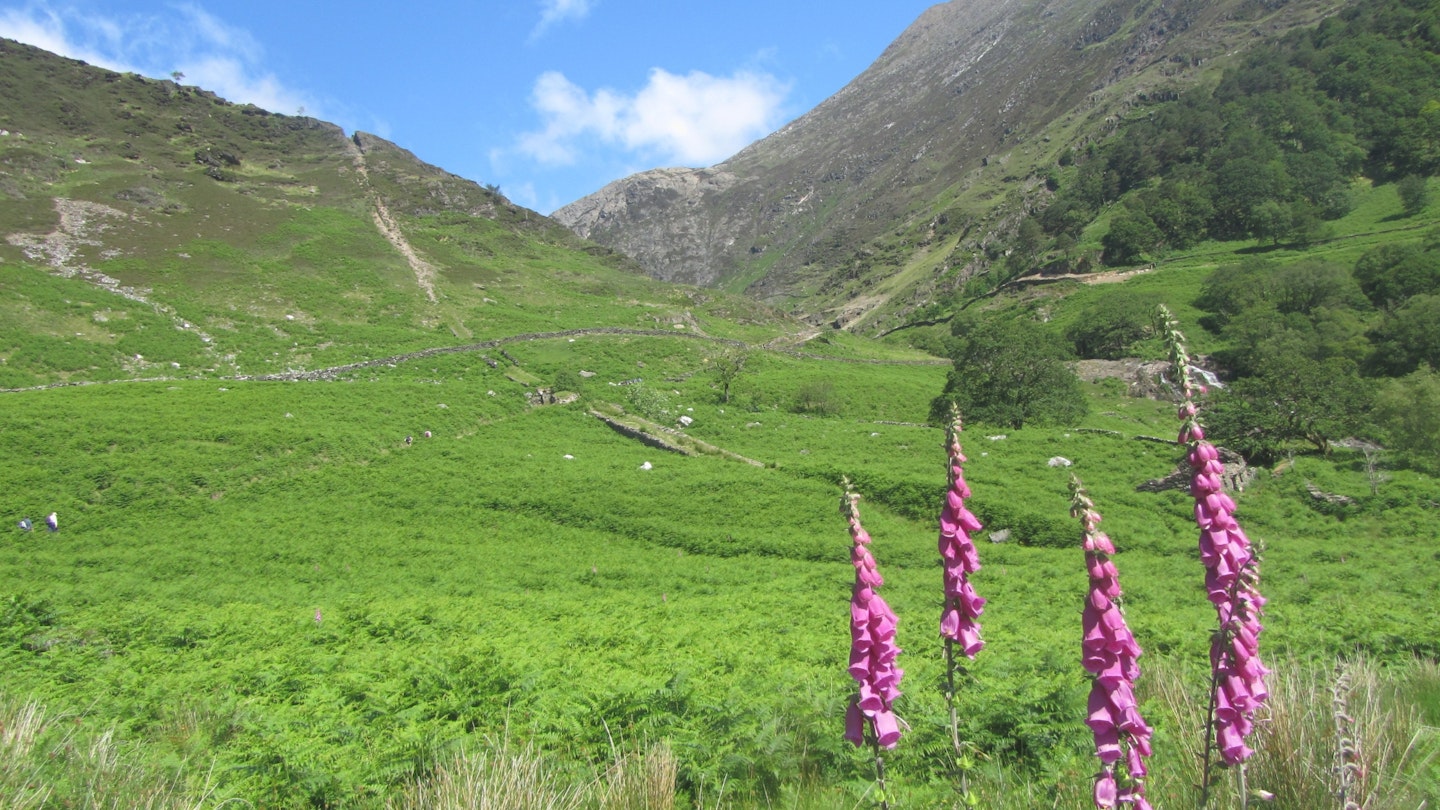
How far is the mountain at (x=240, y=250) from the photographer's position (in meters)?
41.0

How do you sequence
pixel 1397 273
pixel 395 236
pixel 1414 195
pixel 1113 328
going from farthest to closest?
pixel 1414 195
pixel 395 236
pixel 1113 328
pixel 1397 273

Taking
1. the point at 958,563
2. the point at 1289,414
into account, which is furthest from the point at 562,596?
the point at 1289,414

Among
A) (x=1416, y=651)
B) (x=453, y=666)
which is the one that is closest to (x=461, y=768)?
(x=453, y=666)

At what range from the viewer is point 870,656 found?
3668 millimetres

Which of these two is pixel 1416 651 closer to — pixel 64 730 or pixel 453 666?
pixel 453 666

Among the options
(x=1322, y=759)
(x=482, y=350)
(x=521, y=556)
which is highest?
(x=482, y=350)

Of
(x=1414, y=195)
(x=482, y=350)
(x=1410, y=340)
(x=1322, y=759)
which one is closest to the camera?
(x=1322, y=759)

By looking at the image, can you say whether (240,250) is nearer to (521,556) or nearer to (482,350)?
(482,350)

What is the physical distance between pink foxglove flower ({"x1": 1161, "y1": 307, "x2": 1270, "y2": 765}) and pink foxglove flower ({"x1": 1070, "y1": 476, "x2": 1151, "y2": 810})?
1.75ft

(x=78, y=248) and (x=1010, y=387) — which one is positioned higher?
(x=78, y=248)

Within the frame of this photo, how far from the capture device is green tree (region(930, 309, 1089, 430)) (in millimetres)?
36438

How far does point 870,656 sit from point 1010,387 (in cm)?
3841

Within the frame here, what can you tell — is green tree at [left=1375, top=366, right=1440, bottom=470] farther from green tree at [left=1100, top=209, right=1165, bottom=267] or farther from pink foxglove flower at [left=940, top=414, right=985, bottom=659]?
green tree at [left=1100, top=209, right=1165, bottom=267]

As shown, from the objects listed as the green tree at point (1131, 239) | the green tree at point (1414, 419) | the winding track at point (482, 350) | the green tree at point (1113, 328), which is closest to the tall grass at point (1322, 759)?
the green tree at point (1414, 419)
